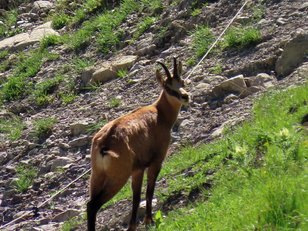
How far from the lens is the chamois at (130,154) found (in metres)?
9.84

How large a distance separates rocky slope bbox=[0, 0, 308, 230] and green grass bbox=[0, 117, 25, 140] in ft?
0.46

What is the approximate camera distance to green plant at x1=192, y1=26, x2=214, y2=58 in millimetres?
15641

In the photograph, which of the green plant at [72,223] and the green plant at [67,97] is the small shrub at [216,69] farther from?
the green plant at [72,223]

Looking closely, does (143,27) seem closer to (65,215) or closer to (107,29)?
(107,29)

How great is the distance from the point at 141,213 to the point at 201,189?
98cm

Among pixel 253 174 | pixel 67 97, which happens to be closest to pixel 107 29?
pixel 67 97

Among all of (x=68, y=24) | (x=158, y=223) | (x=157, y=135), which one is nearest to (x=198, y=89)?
(x=157, y=135)

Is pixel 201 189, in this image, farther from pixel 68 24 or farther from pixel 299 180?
pixel 68 24

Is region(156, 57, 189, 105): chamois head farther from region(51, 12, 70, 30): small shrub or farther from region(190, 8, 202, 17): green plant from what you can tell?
region(51, 12, 70, 30): small shrub

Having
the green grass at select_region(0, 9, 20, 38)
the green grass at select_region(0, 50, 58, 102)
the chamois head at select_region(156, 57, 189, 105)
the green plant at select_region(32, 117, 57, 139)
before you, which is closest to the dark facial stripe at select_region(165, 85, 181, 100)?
the chamois head at select_region(156, 57, 189, 105)

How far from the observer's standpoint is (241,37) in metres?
15.1

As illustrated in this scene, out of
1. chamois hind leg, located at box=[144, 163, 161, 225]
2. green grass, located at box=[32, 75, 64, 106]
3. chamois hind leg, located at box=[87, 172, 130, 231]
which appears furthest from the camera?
green grass, located at box=[32, 75, 64, 106]

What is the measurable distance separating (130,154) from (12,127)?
702cm

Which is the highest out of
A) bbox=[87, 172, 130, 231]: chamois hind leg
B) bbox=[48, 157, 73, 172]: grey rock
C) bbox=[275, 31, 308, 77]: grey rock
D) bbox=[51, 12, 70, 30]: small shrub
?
bbox=[87, 172, 130, 231]: chamois hind leg
